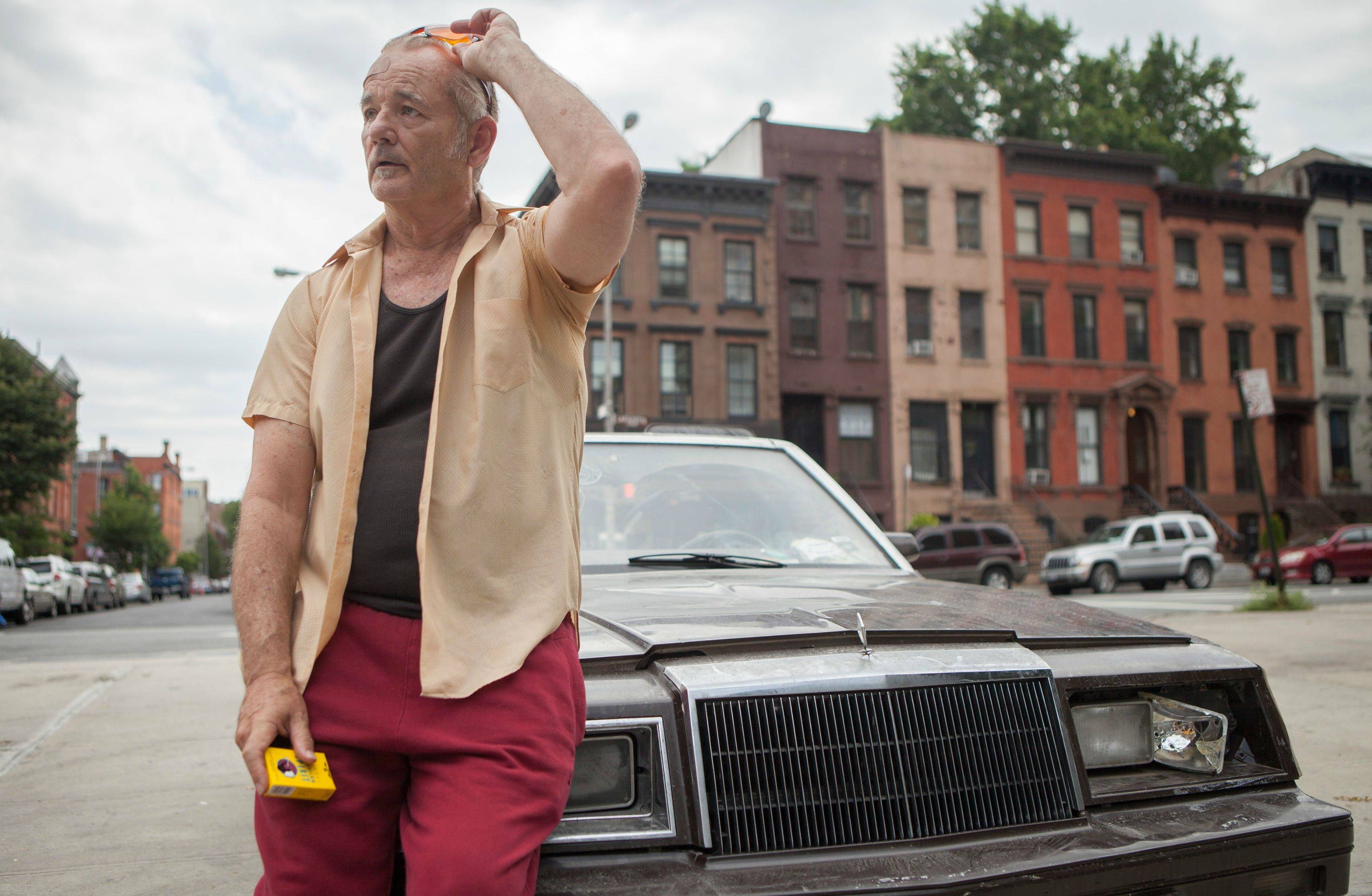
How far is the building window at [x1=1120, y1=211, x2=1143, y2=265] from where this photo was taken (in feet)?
110

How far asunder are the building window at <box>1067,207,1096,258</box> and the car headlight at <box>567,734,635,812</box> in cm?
3362

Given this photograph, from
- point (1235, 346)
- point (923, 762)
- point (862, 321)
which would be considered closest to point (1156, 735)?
point (923, 762)

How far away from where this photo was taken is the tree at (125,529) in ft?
214

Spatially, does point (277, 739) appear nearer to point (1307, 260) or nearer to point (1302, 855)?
point (1302, 855)

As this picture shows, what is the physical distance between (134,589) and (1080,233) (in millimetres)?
40579

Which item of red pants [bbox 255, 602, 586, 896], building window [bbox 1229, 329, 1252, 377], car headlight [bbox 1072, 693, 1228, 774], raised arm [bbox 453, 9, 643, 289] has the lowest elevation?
car headlight [bbox 1072, 693, 1228, 774]

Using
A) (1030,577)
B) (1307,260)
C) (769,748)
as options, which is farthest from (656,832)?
(1307,260)

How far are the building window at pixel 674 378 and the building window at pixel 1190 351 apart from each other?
15.6 meters

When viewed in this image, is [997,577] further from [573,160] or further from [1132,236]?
[573,160]

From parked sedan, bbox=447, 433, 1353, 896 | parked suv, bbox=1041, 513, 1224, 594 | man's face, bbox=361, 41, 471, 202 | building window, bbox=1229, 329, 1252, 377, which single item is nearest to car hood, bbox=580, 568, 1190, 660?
parked sedan, bbox=447, 433, 1353, 896

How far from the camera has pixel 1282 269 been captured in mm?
35469

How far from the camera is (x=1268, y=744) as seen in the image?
246 cm

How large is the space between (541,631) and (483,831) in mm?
301

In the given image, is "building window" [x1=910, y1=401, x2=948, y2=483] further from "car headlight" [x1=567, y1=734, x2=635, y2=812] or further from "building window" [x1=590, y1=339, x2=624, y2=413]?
"car headlight" [x1=567, y1=734, x2=635, y2=812]
